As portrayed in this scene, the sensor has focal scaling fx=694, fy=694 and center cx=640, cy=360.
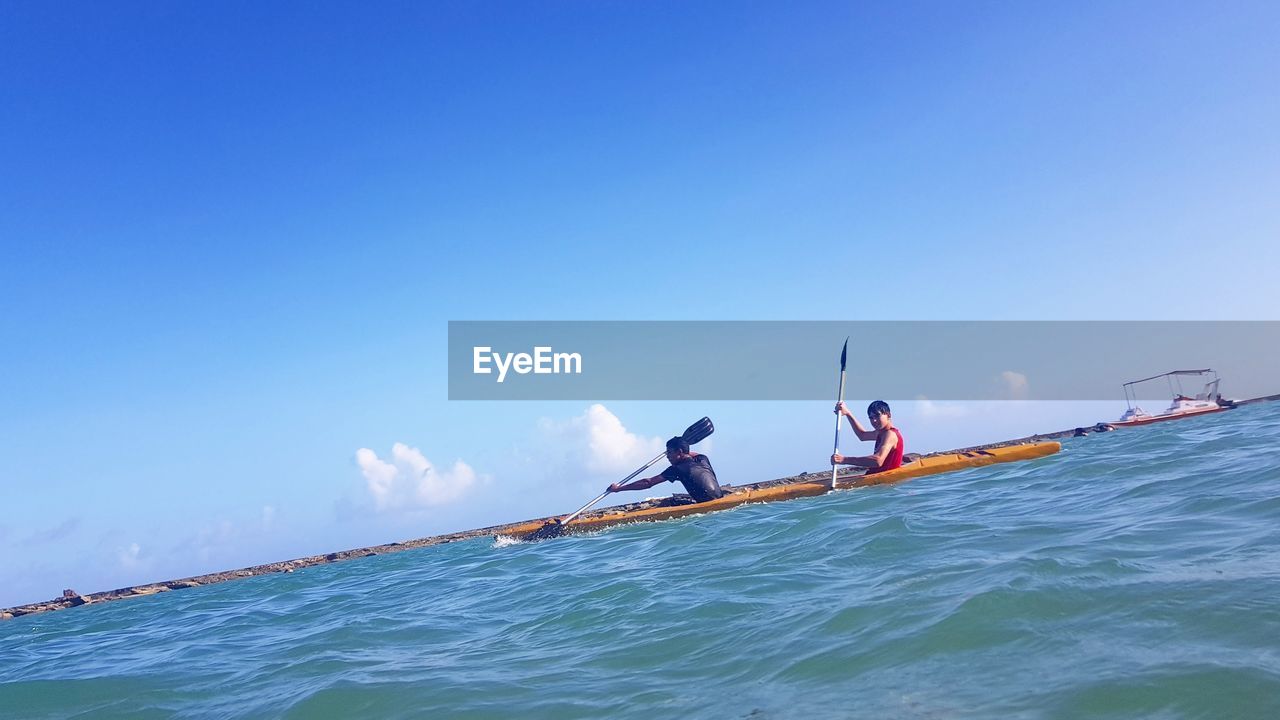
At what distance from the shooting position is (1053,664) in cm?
348

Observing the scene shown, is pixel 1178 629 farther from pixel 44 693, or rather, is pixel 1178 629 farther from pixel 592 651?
pixel 44 693

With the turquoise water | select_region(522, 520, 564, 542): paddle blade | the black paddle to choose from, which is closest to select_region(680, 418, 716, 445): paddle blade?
the black paddle

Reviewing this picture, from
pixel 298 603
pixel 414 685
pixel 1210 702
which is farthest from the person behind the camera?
pixel 298 603

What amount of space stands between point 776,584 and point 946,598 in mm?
1923

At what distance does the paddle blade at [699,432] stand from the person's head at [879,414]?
3.84 m

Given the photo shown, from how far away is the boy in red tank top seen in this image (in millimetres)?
13055

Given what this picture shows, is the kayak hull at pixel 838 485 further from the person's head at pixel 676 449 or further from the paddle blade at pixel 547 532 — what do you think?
the person's head at pixel 676 449

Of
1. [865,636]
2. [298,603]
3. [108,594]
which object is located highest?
[865,636]

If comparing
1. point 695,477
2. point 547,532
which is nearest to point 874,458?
point 695,477

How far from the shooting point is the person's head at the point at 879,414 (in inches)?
499

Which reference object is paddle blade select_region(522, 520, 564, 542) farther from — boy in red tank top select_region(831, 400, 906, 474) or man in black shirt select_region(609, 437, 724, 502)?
boy in red tank top select_region(831, 400, 906, 474)

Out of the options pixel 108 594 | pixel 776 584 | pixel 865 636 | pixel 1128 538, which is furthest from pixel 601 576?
pixel 108 594

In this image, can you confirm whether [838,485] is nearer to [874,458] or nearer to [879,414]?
[874,458]

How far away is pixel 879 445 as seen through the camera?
13336 mm
